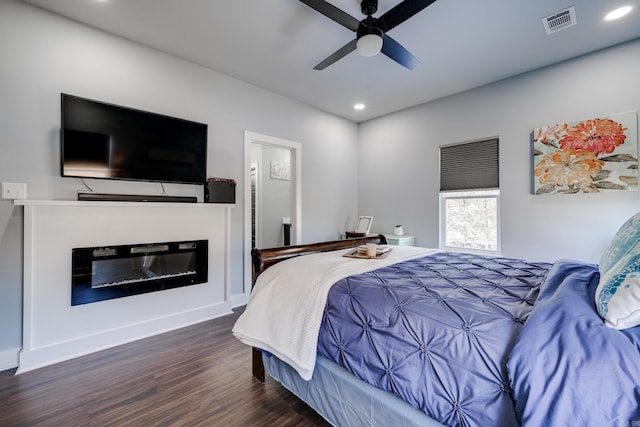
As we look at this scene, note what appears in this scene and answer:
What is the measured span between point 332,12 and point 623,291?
2.08 m

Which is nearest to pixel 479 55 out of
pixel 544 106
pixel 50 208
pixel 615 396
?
pixel 544 106

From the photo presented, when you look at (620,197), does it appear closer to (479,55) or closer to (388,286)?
(479,55)

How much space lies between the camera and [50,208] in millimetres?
2189

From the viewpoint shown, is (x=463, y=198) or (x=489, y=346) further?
(x=463, y=198)

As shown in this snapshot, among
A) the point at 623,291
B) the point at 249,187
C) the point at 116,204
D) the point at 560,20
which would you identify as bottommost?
the point at 623,291

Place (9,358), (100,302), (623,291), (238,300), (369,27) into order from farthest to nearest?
(238,300), (100,302), (9,358), (369,27), (623,291)

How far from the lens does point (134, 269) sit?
103 inches

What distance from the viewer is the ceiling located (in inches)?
87.4

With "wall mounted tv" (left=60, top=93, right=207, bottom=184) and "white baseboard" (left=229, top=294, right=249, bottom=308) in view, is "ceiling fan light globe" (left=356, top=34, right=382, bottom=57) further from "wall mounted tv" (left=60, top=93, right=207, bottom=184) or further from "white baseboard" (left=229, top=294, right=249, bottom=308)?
"white baseboard" (left=229, top=294, right=249, bottom=308)

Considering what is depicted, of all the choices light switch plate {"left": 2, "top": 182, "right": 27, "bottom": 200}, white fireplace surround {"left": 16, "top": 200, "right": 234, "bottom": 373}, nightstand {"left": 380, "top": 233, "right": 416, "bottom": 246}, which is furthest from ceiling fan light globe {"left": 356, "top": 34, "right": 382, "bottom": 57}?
light switch plate {"left": 2, "top": 182, "right": 27, "bottom": 200}

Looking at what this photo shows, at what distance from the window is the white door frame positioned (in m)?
2.09

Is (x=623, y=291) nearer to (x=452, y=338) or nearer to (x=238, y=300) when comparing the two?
(x=452, y=338)

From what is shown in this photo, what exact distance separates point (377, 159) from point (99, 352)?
170 inches

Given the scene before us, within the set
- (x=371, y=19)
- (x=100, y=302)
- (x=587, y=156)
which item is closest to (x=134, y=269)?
(x=100, y=302)
